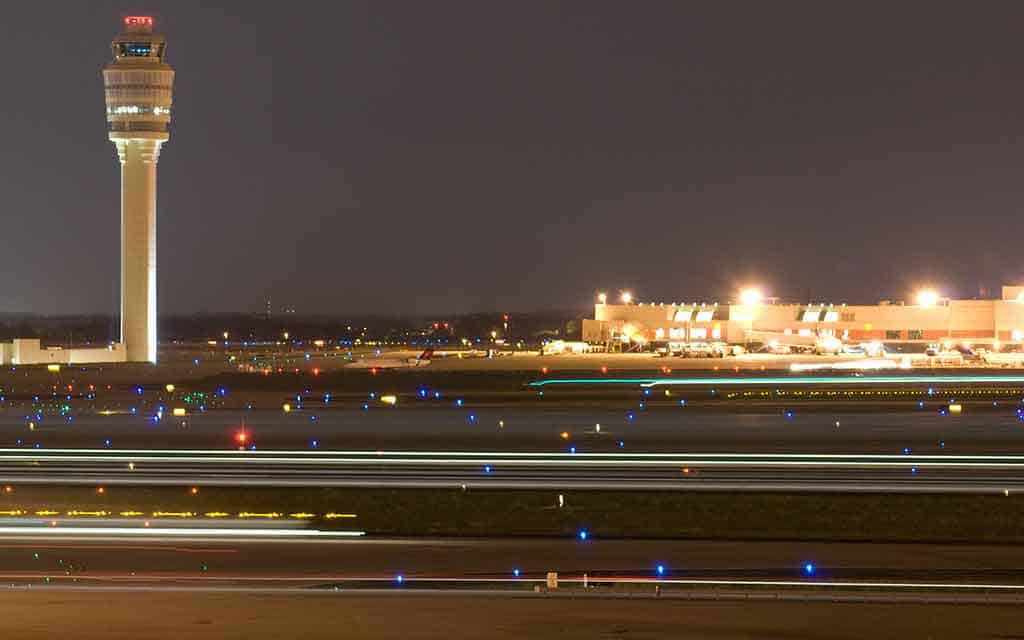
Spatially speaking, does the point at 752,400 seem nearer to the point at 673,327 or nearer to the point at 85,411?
the point at 85,411

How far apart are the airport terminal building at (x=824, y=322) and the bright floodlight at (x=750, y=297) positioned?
0.31 meters

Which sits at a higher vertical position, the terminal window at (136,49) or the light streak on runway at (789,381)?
the terminal window at (136,49)

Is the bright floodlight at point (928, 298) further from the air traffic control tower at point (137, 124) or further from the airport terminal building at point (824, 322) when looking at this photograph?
the air traffic control tower at point (137, 124)

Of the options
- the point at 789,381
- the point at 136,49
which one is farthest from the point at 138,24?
the point at 789,381

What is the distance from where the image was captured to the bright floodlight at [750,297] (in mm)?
145875

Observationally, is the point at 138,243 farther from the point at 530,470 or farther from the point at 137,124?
the point at 530,470

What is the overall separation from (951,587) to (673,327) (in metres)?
120

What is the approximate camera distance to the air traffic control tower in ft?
379

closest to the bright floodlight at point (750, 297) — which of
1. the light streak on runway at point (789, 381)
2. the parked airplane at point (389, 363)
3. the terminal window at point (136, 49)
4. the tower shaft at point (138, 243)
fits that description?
the parked airplane at point (389, 363)

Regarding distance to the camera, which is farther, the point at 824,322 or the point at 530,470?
the point at 824,322

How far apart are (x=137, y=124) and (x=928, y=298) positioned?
7498cm

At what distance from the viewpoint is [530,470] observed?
42469mm

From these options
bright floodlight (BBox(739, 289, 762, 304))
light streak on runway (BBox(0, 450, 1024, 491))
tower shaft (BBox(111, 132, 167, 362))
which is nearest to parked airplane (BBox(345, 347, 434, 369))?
tower shaft (BBox(111, 132, 167, 362))

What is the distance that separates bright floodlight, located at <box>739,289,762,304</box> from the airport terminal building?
313mm
